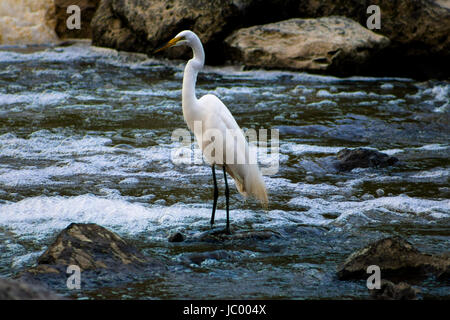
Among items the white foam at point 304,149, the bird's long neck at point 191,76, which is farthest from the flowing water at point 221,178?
the bird's long neck at point 191,76

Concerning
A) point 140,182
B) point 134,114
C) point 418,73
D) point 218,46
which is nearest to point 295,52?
point 218,46

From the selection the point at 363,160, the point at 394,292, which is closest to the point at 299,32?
the point at 363,160

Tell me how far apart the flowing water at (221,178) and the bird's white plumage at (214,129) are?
0.35 metres

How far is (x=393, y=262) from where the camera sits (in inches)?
128

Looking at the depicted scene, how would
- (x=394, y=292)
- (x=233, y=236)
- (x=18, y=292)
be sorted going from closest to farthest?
1. (x=18, y=292)
2. (x=394, y=292)
3. (x=233, y=236)

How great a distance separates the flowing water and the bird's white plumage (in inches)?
13.7

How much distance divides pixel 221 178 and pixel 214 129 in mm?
1390

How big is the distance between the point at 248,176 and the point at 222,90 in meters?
4.82

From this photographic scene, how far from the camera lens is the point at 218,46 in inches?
424

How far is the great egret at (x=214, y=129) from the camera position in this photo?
14.0 feet

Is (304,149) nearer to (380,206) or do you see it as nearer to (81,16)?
(380,206)

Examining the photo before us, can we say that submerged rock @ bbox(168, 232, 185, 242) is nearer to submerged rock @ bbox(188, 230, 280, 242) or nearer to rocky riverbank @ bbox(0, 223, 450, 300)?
submerged rock @ bbox(188, 230, 280, 242)

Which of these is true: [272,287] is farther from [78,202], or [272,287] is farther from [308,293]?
[78,202]

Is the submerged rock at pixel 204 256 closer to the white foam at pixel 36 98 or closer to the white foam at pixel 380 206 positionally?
the white foam at pixel 380 206
